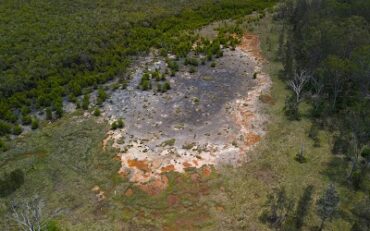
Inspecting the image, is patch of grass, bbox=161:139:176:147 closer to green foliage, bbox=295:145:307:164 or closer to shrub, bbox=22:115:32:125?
green foliage, bbox=295:145:307:164

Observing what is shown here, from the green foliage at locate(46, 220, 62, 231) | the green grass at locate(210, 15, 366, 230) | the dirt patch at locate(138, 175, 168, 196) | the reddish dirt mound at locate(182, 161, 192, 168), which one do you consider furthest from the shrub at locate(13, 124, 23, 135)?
the green grass at locate(210, 15, 366, 230)

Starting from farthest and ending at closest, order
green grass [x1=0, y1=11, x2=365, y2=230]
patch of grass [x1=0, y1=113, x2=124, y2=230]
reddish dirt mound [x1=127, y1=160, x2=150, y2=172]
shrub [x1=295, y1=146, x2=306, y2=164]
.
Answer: shrub [x1=295, y1=146, x2=306, y2=164]
reddish dirt mound [x1=127, y1=160, x2=150, y2=172]
patch of grass [x1=0, y1=113, x2=124, y2=230]
green grass [x1=0, y1=11, x2=365, y2=230]

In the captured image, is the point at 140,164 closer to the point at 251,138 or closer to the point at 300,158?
the point at 251,138

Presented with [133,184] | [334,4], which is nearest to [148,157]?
[133,184]

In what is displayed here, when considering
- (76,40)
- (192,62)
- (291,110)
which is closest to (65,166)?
(192,62)

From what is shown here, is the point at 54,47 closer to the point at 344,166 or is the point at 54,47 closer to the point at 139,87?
the point at 139,87
